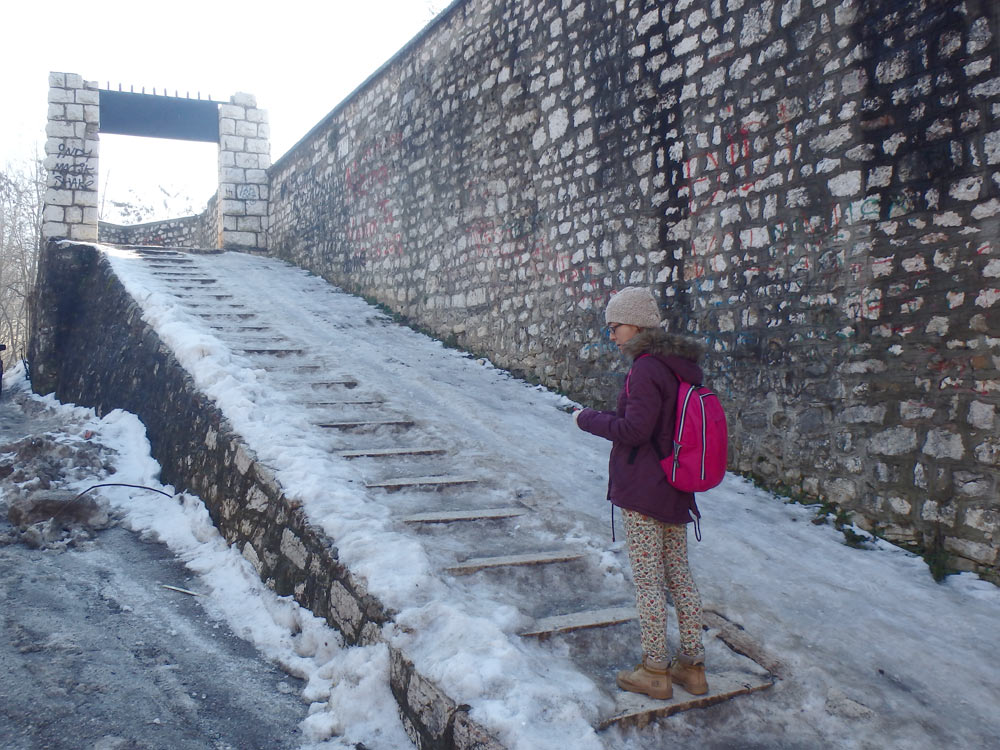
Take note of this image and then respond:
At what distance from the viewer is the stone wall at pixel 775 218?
368 centimetres

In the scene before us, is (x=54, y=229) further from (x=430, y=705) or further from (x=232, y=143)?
(x=430, y=705)

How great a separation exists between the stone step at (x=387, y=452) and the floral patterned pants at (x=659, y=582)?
2.43 m

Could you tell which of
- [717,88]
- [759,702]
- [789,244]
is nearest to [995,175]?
[789,244]

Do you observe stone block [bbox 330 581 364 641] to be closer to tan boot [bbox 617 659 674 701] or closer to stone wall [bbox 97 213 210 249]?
tan boot [bbox 617 659 674 701]

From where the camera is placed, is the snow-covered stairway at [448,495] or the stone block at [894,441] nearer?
the snow-covered stairway at [448,495]

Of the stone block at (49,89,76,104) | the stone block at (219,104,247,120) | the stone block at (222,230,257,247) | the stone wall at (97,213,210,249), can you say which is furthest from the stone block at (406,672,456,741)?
the stone wall at (97,213,210,249)

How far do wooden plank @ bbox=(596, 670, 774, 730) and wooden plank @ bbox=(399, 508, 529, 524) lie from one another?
147cm

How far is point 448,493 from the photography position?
168 inches

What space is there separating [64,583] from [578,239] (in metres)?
4.63

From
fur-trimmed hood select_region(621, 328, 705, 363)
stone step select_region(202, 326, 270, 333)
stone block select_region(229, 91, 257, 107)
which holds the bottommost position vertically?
stone step select_region(202, 326, 270, 333)

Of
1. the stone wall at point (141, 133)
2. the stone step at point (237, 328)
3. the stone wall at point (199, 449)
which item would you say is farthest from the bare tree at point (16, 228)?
the stone step at point (237, 328)

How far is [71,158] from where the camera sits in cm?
1212

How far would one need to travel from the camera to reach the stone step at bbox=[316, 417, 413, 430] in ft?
16.7

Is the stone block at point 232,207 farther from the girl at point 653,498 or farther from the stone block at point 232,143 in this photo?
the girl at point 653,498
